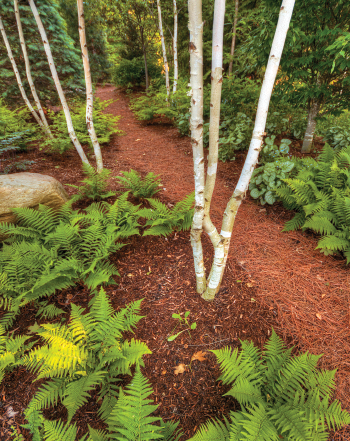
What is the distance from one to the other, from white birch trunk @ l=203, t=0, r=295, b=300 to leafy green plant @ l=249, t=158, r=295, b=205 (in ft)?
6.21

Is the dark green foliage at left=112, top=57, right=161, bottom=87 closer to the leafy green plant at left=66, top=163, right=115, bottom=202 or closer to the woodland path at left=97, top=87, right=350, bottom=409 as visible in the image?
the woodland path at left=97, top=87, right=350, bottom=409

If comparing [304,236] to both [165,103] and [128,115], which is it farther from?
[128,115]

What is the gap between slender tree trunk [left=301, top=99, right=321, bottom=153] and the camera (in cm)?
465

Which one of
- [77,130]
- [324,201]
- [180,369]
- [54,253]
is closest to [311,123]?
[324,201]

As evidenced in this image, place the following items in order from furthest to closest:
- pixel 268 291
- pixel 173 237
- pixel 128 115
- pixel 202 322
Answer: pixel 128 115 < pixel 173 237 < pixel 268 291 < pixel 202 322

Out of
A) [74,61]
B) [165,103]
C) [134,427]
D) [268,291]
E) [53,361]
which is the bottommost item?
[268,291]

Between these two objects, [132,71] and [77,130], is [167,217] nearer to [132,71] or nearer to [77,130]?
[77,130]

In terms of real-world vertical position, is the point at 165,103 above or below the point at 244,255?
above

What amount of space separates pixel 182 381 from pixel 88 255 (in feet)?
5.94

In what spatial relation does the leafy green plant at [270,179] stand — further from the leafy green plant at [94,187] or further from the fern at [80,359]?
the fern at [80,359]

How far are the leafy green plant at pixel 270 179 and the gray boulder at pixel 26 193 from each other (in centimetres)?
344

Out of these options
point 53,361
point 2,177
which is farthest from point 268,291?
point 2,177

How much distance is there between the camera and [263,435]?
1.35m

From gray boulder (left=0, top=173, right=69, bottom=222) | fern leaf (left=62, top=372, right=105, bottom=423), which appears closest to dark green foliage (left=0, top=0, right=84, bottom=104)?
gray boulder (left=0, top=173, right=69, bottom=222)
